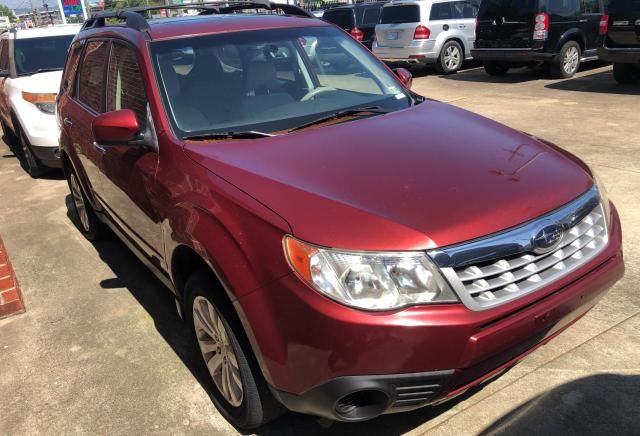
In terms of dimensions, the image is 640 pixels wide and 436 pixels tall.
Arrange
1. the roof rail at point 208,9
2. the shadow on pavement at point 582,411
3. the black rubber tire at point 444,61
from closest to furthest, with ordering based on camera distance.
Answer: the shadow on pavement at point 582,411 < the roof rail at point 208,9 < the black rubber tire at point 444,61

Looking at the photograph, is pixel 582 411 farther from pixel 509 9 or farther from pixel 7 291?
pixel 509 9

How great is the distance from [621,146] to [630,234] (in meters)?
2.67

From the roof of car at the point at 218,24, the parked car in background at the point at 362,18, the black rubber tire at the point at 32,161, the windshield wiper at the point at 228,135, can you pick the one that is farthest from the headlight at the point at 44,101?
the parked car in background at the point at 362,18

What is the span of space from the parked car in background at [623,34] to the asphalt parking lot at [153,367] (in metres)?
4.91

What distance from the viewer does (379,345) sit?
75.1 inches

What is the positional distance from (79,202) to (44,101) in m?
2.46

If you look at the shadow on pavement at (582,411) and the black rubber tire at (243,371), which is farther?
the shadow on pavement at (582,411)

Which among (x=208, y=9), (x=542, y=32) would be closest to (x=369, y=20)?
(x=542, y=32)

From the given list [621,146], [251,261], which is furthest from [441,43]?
[251,261]

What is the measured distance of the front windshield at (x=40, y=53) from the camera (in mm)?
7660

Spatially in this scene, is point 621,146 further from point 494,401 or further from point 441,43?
point 441,43

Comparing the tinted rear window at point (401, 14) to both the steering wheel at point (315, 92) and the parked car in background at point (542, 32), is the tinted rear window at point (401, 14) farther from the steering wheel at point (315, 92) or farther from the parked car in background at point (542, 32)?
the steering wheel at point (315, 92)

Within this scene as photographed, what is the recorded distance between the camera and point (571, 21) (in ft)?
35.9

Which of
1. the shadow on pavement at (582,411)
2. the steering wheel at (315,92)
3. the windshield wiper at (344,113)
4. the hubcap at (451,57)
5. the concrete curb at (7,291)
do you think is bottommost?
the shadow on pavement at (582,411)
